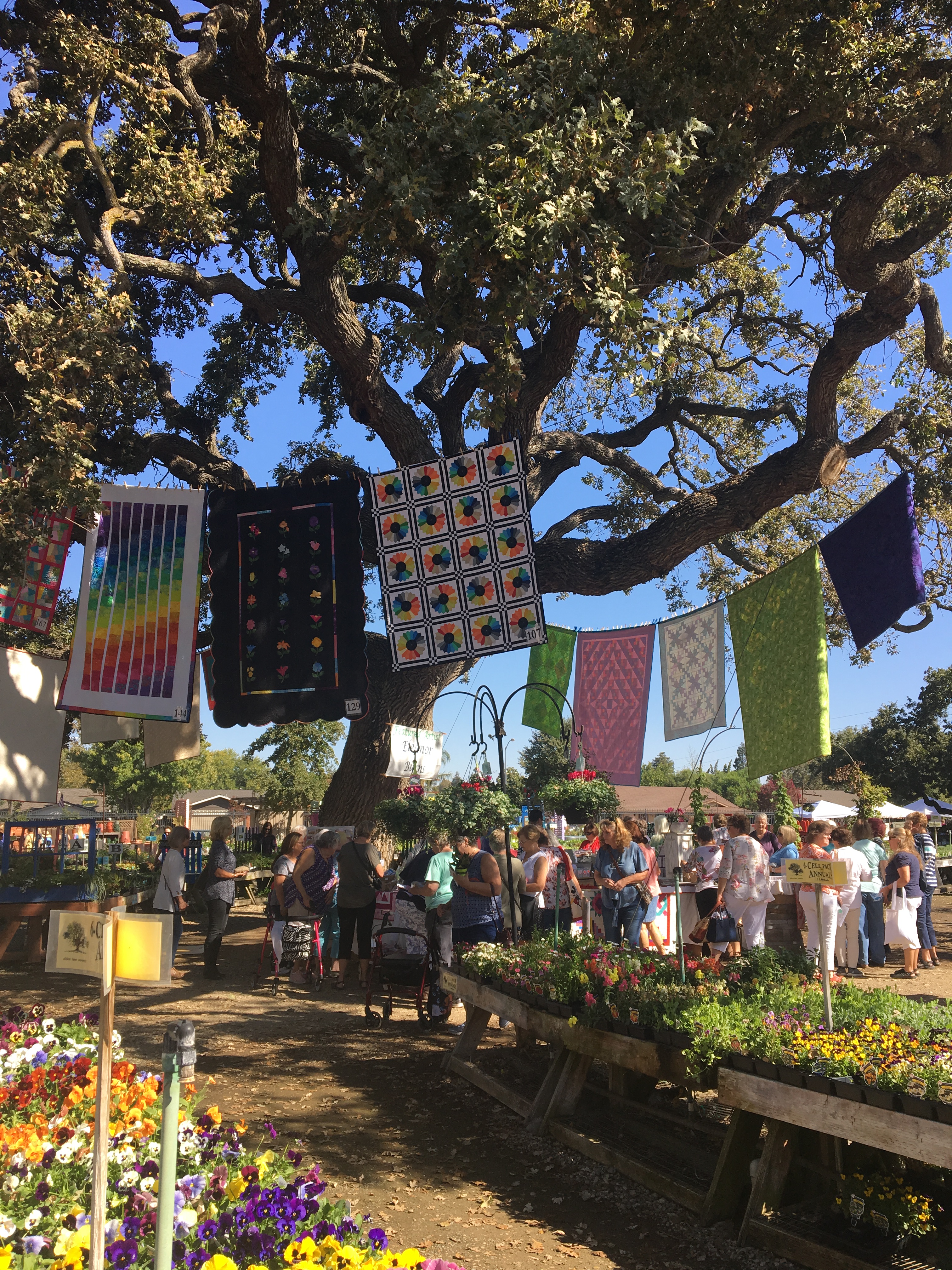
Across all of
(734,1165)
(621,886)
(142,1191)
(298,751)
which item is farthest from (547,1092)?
(298,751)

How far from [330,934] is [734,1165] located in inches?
252

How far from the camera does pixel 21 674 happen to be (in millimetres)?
10008

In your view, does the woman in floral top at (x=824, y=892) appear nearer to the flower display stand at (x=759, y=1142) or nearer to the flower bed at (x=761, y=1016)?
the flower bed at (x=761, y=1016)

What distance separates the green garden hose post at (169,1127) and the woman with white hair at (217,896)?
23.3 feet

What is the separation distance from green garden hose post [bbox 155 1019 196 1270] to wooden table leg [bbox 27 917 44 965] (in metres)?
8.64

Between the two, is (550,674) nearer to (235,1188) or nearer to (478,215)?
(478,215)

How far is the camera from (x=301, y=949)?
9023mm

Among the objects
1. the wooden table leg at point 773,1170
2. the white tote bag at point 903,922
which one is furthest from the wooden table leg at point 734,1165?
the white tote bag at point 903,922

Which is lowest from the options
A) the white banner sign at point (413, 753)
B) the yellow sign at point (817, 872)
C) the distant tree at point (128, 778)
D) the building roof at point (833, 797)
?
the yellow sign at point (817, 872)

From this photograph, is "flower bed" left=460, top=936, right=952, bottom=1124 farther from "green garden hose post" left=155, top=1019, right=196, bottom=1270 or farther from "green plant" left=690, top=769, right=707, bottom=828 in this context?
"green plant" left=690, top=769, right=707, bottom=828

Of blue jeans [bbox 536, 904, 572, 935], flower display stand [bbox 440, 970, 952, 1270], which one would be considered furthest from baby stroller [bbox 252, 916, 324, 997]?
flower display stand [bbox 440, 970, 952, 1270]

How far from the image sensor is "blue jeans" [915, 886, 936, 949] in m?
10.0

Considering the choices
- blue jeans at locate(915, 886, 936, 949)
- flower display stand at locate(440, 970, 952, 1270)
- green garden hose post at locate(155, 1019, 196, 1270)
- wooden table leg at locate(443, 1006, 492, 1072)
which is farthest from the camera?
blue jeans at locate(915, 886, 936, 949)

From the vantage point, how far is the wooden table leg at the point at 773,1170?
3.81 meters
